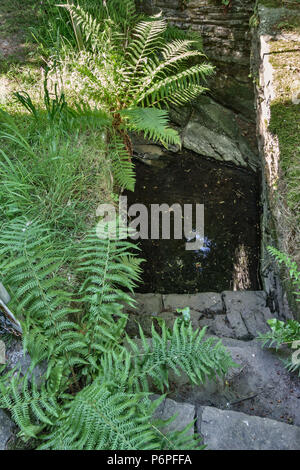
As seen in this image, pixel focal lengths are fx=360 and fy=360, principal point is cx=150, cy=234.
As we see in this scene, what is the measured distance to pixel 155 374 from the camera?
1780 millimetres

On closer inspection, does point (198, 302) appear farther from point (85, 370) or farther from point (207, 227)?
point (85, 370)

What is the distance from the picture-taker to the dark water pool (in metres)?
3.21

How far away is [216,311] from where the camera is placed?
291 centimetres

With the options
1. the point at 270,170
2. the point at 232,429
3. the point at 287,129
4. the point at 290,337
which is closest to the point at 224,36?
the point at 287,129

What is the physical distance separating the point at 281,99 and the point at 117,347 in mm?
2614

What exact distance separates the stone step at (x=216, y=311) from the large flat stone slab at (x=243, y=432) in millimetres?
994

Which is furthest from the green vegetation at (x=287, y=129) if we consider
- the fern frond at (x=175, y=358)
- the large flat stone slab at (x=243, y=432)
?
the large flat stone slab at (x=243, y=432)

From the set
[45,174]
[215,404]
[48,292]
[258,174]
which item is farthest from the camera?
[258,174]

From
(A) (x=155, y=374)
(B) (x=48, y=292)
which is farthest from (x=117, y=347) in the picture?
(B) (x=48, y=292)

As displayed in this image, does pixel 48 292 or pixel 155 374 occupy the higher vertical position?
pixel 48 292

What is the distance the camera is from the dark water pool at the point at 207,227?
321cm

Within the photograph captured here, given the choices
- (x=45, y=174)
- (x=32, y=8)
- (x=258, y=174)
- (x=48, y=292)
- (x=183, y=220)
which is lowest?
(x=48, y=292)

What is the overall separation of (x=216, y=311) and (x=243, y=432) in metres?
1.28

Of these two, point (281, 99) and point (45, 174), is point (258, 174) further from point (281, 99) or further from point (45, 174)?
point (45, 174)
